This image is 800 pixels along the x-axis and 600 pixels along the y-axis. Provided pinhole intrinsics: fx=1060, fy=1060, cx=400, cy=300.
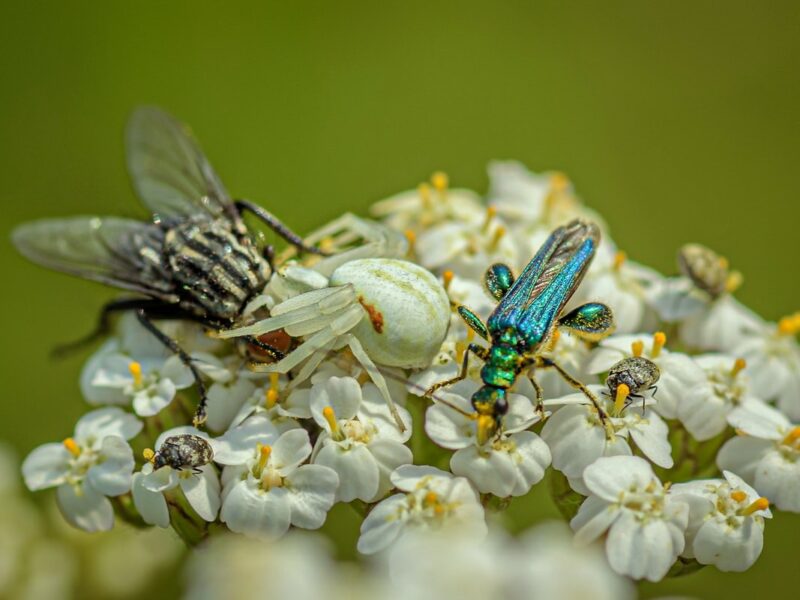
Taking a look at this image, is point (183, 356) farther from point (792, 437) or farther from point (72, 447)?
point (792, 437)

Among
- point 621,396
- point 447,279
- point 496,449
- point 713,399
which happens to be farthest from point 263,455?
point 713,399

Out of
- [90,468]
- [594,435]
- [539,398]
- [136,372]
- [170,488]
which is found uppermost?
[539,398]

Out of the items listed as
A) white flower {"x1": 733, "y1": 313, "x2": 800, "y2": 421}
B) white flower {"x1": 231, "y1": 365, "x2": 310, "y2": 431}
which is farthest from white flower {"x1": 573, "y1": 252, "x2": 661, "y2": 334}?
white flower {"x1": 231, "y1": 365, "x2": 310, "y2": 431}

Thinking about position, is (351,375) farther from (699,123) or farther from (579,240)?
(699,123)

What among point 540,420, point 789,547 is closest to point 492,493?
point 540,420

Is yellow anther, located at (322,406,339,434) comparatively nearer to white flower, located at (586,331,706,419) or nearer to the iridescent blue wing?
the iridescent blue wing

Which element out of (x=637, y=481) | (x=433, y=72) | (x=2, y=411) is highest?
(x=433, y=72)

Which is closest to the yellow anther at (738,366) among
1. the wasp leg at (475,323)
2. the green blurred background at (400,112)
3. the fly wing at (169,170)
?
the wasp leg at (475,323)
